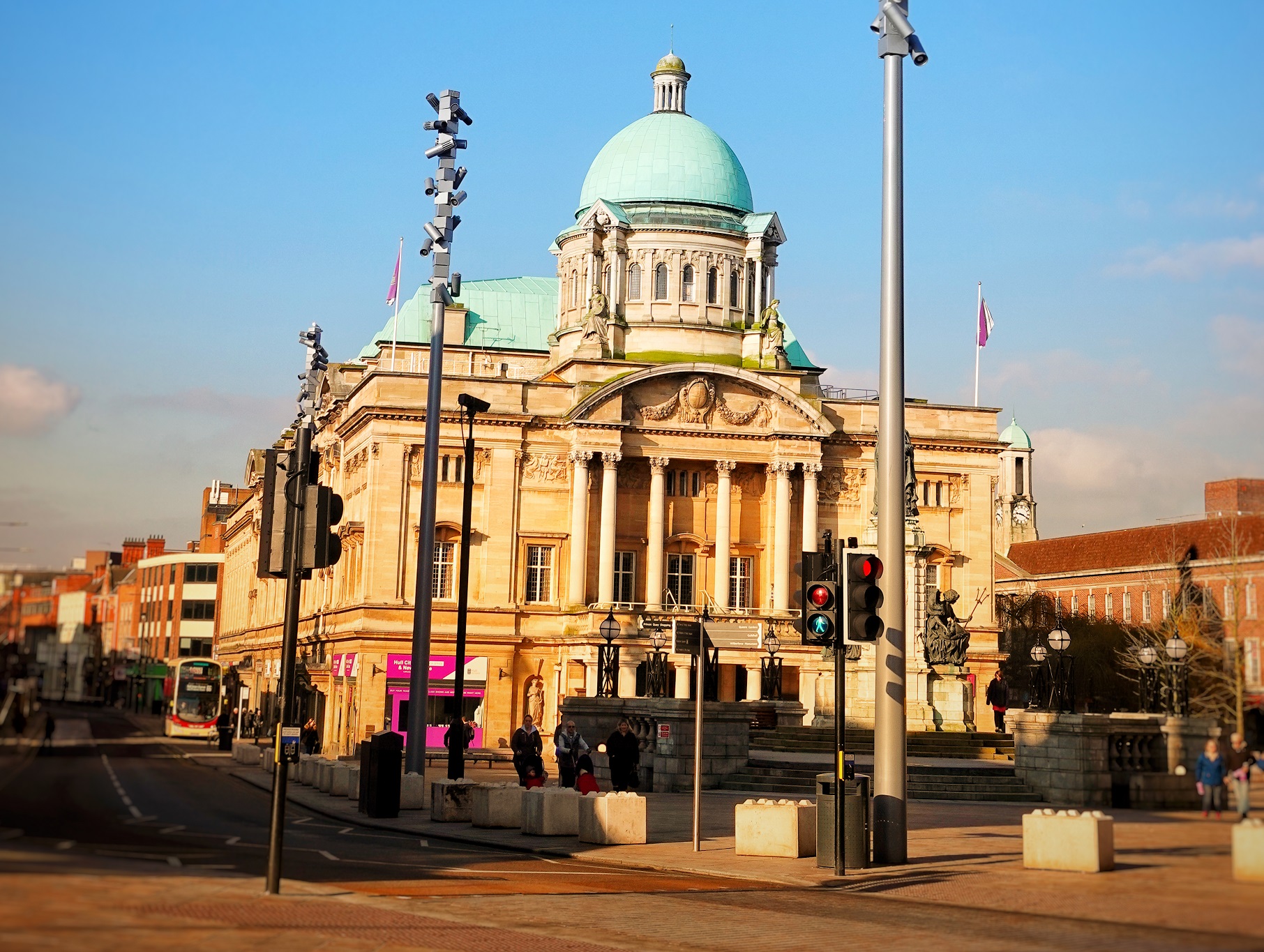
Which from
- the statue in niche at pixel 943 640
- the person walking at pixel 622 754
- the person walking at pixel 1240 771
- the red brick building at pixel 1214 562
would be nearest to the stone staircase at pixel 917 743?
the statue in niche at pixel 943 640

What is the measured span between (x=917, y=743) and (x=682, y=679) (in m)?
32.3

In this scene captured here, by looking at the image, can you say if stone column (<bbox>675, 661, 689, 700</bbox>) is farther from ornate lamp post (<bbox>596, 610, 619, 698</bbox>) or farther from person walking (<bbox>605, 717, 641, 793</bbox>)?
person walking (<bbox>605, 717, 641, 793</bbox>)

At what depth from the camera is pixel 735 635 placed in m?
77.6

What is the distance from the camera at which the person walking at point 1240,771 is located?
9.03 metres

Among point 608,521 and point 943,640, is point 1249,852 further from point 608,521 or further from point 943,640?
point 608,521

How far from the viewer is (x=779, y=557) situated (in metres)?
81.9

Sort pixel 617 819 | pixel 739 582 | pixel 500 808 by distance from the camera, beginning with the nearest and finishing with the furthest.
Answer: pixel 617 819, pixel 500 808, pixel 739 582

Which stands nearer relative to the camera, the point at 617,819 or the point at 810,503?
the point at 617,819

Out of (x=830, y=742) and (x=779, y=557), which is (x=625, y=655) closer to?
(x=779, y=557)

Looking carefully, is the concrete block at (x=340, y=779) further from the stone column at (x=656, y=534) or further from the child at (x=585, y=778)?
the stone column at (x=656, y=534)

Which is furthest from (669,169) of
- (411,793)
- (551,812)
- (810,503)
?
(551,812)

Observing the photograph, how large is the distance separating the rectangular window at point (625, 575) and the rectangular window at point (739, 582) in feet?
16.9

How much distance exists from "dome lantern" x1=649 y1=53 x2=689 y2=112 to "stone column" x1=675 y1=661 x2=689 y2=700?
39.3m

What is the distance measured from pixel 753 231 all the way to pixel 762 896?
76513mm
